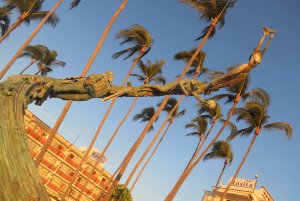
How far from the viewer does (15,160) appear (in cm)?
519

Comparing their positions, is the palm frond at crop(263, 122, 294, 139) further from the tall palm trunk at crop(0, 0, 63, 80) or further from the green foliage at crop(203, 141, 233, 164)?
the tall palm trunk at crop(0, 0, 63, 80)

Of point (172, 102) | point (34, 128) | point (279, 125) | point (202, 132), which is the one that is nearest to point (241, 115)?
point (279, 125)

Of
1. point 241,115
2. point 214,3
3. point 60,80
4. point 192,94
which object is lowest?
point 60,80

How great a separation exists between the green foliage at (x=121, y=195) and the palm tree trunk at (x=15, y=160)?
14.6 metres

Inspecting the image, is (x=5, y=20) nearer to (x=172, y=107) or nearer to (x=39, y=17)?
(x=39, y=17)

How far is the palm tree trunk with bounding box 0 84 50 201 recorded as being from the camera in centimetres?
496

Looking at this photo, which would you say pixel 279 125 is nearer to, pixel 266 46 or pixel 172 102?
pixel 172 102

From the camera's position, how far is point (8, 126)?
547cm

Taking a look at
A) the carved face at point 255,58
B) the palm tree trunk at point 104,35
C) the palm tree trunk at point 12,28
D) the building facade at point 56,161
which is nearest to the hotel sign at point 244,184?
the building facade at point 56,161

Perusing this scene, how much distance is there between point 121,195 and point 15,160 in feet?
49.0

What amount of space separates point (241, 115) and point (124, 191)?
1363 centimetres

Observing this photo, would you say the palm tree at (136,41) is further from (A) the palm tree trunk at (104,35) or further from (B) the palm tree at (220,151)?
(B) the palm tree at (220,151)

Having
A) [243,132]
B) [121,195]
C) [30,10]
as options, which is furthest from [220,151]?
[30,10]

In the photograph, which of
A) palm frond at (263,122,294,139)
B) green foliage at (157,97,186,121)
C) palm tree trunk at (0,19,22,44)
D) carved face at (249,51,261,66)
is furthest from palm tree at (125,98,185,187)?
carved face at (249,51,261,66)
